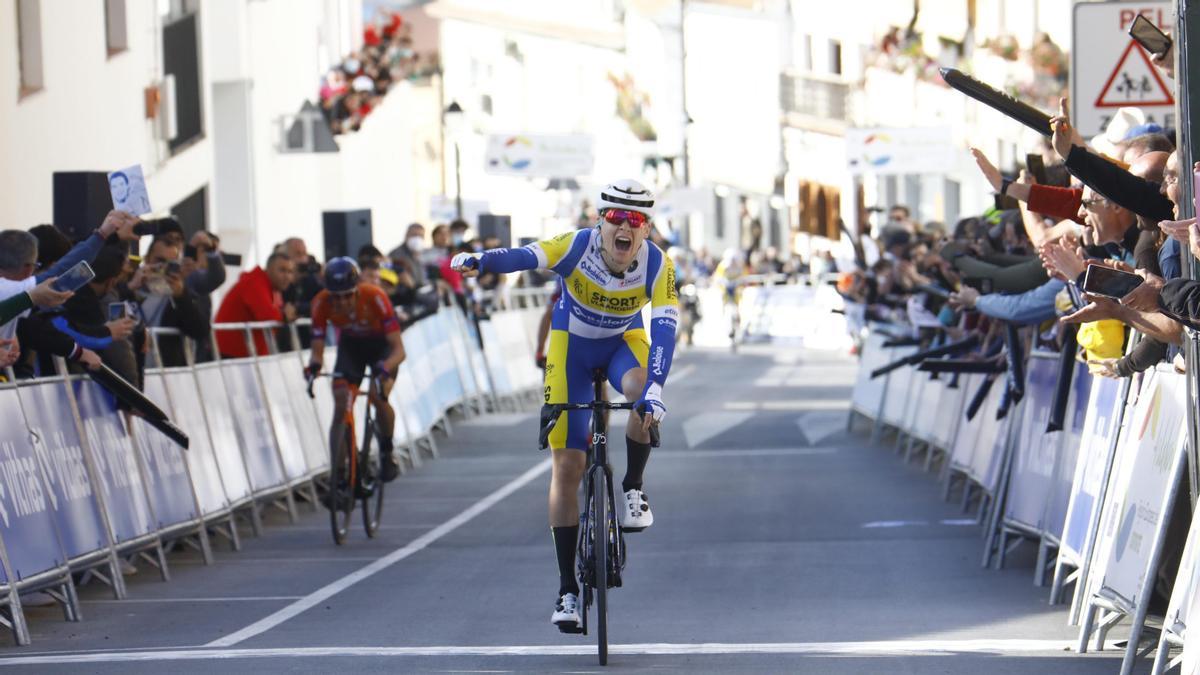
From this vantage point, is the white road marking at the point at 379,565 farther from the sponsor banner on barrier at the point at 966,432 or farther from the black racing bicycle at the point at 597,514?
the sponsor banner on barrier at the point at 966,432

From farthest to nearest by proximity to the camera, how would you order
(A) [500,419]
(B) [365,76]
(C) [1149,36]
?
(B) [365,76]
(A) [500,419]
(C) [1149,36]

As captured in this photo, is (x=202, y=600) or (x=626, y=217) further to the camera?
(x=202, y=600)

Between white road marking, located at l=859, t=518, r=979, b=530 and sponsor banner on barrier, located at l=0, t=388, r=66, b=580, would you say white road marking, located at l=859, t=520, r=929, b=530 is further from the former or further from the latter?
sponsor banner on barrier, located at l=0, t=388, r=66, b=580

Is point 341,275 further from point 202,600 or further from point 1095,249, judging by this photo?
point 1095,249

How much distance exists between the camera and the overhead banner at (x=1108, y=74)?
1575cm

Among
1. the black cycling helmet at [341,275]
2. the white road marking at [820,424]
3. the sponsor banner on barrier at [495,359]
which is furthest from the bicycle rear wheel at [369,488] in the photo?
the sponsor banner on barrier at [495,359]

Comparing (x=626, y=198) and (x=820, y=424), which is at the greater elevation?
(x=626, y=198)

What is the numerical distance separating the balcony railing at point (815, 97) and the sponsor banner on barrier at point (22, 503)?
62.6 m

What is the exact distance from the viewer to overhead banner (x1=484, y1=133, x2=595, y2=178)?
138 ft

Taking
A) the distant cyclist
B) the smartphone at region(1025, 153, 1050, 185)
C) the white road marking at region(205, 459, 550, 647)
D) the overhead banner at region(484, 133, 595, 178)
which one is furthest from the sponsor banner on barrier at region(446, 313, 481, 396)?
the smartphone at region(1025, 153, 1050, 185)

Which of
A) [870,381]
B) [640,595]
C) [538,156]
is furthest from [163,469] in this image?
[538,156]

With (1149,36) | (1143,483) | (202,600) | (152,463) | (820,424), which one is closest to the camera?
(1149,36)

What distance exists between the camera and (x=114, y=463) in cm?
1338

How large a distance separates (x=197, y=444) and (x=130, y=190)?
8.97 ft
